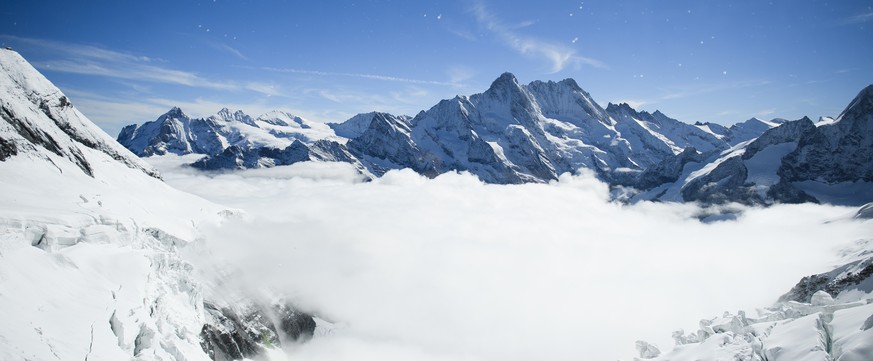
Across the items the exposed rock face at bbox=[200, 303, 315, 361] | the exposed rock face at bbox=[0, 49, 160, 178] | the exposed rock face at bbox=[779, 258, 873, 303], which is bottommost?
the exposed rock face at bbox=[200, 303, 315, 361]

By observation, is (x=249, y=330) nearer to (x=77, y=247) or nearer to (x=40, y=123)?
(x=40, y=123)

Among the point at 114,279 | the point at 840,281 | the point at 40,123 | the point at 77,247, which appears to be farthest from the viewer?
the point at 840,281

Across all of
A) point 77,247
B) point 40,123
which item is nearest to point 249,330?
point 40,123

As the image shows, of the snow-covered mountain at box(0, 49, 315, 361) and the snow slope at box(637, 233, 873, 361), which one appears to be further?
the snow-covered mountain at box(0, 49, 315, 361)

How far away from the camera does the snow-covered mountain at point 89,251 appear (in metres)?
24.3

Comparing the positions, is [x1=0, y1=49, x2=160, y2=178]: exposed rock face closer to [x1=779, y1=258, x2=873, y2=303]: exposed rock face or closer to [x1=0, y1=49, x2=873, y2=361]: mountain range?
[x1=0, y1=49, x2=873, y2=361]: mountain range

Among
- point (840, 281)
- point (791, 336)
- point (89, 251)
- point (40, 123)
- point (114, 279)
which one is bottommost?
point (114, 279)

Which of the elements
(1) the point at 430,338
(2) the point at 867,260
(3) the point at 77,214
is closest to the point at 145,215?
(3) the point at 77,214

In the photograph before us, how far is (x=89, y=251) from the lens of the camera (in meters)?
34.3

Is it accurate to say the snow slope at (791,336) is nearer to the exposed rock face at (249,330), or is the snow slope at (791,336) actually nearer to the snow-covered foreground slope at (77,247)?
the snow-covered foreground slope at (77,247)

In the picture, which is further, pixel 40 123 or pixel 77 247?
pixel 40 123

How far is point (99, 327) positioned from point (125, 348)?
2.11 meters

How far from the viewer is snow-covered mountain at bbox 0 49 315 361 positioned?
24344 millimetres

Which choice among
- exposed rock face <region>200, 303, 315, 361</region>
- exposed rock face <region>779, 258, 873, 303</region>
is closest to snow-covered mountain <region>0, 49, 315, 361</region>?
exposed rock face <region>200, 303, 315, 361</region>
